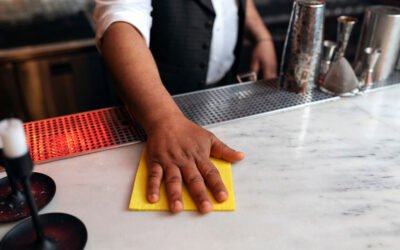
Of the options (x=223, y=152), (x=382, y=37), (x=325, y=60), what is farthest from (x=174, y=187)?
(x=382, y=37)

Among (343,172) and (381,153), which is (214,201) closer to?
(343,172)

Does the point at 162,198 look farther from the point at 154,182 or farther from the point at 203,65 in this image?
the point at 203,65

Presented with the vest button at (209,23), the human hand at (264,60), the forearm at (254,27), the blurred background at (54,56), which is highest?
the vest button at (209,23)

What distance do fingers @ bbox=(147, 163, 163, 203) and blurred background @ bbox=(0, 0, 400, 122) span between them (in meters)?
1.32

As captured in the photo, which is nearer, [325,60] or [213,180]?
[213,180]

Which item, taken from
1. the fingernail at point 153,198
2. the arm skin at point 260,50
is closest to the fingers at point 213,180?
the fingernail at point 153,198

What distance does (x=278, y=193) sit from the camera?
0.71m

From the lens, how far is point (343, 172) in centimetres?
77

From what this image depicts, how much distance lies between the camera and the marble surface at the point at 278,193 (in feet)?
2.02

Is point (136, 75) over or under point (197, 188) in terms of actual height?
over

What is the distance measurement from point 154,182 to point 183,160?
0.26ft

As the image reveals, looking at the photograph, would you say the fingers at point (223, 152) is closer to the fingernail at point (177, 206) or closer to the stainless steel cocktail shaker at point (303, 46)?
the fingernail at point (177, 206)

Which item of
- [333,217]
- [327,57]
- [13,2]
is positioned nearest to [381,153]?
[333,217]

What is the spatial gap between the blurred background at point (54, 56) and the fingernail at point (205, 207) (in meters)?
1.35
